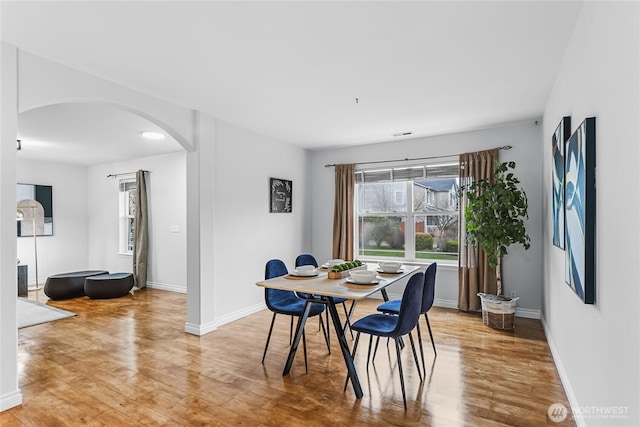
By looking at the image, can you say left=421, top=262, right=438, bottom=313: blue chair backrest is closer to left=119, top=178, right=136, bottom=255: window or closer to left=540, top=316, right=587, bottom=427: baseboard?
left=540, top=316, right=587, bottom=427: baseboard

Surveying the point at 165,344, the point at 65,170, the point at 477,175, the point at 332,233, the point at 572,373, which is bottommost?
the point at 165,344

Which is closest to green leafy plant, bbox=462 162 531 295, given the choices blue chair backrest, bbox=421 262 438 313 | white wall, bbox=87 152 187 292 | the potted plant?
the potted plant

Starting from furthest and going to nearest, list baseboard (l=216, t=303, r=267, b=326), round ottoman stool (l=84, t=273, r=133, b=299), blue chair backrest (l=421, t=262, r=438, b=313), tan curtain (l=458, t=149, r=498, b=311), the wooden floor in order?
round ottoman stool (l=84, t=273, r=133, b=299), tan curtain (l=458, t=149, r=498, b=311), baseboard (l=216, t=303, r=267, b=326), blue chair backrest (l=421, t=262, r=438, b=313), the wooden floor

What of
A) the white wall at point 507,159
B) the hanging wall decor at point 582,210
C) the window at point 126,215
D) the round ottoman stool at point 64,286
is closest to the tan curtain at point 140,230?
the window at point 126,215

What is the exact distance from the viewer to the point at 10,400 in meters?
2.42

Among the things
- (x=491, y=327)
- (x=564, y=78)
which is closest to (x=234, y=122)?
(x=564, y=78)

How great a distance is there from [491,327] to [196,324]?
11.4 ft

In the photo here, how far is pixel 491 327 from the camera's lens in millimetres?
4121

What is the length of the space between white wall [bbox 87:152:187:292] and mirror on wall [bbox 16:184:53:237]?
811 mm

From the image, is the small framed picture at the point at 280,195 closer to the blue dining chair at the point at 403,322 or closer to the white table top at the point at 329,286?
the white table top at the point at 329,286

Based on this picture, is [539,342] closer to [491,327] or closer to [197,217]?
[491,327]

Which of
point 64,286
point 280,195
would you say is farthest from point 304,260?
point 64,286

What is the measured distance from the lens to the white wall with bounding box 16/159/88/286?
695cm

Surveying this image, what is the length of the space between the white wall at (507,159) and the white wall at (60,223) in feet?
18.8
